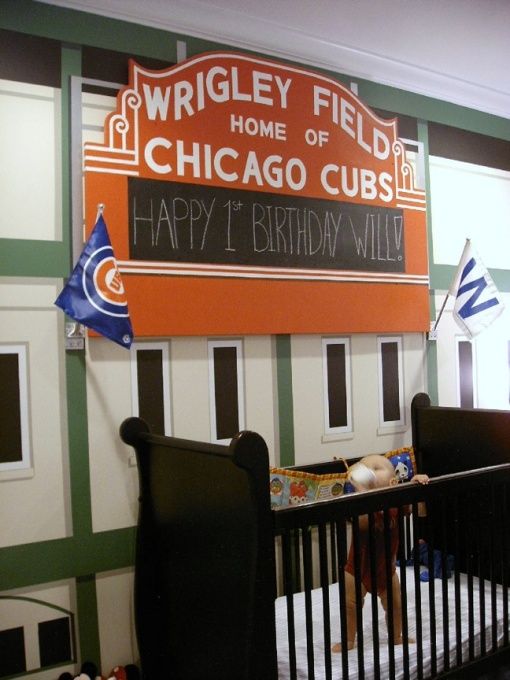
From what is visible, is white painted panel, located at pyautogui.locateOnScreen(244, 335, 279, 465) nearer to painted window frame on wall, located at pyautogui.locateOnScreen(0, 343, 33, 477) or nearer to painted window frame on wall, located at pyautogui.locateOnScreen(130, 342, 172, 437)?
painted window frame on wall, located at pyautogui.locateOnScreen(130, 342, 172, 437)

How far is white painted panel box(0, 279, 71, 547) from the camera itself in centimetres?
193

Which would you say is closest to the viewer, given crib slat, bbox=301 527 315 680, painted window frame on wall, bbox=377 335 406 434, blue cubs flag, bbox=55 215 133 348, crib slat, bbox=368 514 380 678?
crib slat, bbox=301 527 315 680

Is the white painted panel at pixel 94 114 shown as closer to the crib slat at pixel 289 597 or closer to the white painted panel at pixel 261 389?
the white painted panel at pixel 261 389

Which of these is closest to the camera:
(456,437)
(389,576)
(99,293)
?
(389,576)

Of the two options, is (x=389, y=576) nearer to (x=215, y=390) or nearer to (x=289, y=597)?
(x=289, y=597)

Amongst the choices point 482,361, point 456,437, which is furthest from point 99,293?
point 482,361

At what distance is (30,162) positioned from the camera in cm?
198

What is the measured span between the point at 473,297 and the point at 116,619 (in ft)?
6.27

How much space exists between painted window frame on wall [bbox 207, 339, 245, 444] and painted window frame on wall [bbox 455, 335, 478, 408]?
3.89 feet

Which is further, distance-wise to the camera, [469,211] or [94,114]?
[469,211]

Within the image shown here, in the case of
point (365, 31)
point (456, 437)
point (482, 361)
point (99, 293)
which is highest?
point (365, 31)

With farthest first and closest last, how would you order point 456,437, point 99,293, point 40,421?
point 456,437, point 40,421, point 99,293

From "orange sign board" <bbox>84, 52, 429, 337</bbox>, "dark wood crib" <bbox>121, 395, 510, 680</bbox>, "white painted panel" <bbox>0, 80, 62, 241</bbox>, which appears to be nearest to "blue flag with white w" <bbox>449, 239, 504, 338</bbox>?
"orange sign board" <bbox>84, 52, 429, 337</bbox>

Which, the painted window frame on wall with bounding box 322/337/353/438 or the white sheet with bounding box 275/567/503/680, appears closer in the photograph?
the white sheet with bounding box 275/567/503/680
